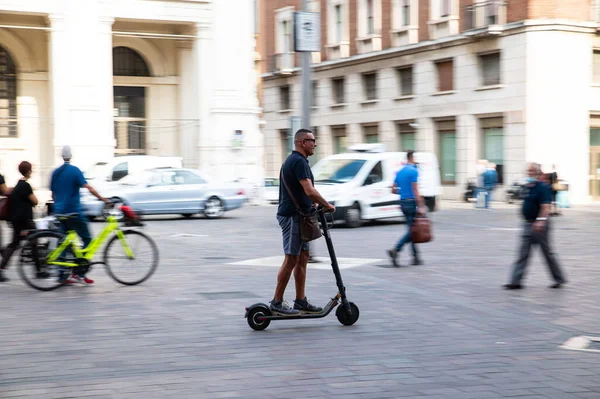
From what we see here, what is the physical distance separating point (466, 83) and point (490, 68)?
123 cm

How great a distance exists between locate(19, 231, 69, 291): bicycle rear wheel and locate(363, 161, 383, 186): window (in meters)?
11.5

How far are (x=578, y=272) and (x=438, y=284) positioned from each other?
8.36ft

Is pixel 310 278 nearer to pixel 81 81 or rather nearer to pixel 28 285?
pixel 28 285

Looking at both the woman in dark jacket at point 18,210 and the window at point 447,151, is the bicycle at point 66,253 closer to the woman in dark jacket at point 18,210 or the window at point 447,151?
the woman in dark jacket at point 18,210

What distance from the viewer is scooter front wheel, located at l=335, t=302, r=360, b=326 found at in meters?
8.09

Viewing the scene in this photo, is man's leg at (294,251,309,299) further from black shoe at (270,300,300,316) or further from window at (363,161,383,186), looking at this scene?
window at (363,161,383,186)

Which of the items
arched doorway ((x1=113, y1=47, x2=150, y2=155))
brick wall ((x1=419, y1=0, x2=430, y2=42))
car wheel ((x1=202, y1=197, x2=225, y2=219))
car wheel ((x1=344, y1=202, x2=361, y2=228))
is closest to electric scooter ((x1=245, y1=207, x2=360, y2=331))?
car wheel ((x1=344, y1=202, x2=361, y2=228))

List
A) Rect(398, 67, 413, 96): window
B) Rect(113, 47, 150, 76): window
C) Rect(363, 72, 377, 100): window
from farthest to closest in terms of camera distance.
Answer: Rect(363, 72, 377, 100): window → Rect(398, 67, 413, 96): window → Rect(113, 47, 150, 76): window

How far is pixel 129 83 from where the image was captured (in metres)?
34.1

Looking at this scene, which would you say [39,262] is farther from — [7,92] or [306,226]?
[7,92]

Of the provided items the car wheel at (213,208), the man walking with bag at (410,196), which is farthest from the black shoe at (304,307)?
the car wheel at (213,208)

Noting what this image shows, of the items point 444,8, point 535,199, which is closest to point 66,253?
point 535,199

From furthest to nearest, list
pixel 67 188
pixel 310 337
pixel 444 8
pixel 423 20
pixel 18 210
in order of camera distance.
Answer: pixel 423 20 → pixel 444 8 → pixel 18 210 → pixel 67 188 → pixel 310 337

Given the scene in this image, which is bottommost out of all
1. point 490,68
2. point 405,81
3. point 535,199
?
point 535,199
